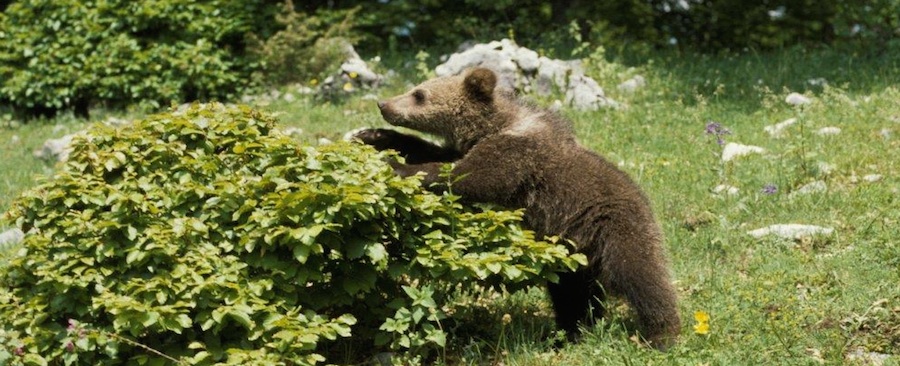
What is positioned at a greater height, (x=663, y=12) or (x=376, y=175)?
(x=376, y=175)

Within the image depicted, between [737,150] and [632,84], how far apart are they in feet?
9.42

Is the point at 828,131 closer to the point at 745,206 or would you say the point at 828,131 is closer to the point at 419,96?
the point at 745,206

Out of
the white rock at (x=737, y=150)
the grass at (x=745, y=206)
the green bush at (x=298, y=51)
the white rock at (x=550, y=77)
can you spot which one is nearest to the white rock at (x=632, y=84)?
the grass at (x=745, y=206)

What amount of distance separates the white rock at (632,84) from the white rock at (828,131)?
259 cm

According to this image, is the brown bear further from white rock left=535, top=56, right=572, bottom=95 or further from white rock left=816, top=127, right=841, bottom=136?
white rock left=535, top=56, right=572, bottom=95

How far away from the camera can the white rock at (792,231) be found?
737cm

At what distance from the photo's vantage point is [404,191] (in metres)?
5.35

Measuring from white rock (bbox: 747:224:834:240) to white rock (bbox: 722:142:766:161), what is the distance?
1720 millimetres

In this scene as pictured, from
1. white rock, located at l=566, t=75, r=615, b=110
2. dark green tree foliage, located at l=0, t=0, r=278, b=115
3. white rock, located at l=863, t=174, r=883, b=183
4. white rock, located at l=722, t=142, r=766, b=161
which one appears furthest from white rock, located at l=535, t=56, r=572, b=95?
dark green tree foliage, located at l=0, t=0, r=278, b=115

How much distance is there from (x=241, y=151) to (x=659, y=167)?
14.4 ft

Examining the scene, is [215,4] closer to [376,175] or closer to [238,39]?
[238,39]

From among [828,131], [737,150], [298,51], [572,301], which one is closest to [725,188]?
[737,150]

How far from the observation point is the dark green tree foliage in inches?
548

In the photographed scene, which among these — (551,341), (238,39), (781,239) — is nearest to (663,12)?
(238,39)
